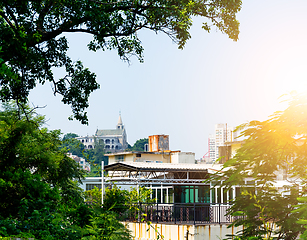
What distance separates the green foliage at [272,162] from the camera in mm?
6680

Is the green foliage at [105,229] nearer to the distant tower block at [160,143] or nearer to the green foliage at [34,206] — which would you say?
the green foliage at [34,206]

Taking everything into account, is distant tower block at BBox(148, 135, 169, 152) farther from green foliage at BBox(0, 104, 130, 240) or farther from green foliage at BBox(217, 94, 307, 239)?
green foliage at BBox(217, 94, 307, 239)

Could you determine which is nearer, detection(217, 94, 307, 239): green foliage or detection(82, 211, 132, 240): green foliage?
detection(217, 94, 307, 239): green foliage

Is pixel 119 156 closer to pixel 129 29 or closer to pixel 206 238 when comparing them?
pixel 206 238

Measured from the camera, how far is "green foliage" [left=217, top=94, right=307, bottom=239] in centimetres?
668

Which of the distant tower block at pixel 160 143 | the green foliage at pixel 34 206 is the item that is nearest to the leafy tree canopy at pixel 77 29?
the green foliage at pixel 34 206

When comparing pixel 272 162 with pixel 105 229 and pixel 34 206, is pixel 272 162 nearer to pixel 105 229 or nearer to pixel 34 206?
pixel 105 229

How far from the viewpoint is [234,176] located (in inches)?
283

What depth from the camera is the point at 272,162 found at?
733 centimetres

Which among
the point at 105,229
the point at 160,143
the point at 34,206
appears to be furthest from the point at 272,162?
the point at 160,143

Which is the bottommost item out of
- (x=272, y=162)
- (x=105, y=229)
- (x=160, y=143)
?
(x=105, y=229)

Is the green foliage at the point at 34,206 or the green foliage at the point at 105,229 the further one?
the green foliage at the point at 105,229

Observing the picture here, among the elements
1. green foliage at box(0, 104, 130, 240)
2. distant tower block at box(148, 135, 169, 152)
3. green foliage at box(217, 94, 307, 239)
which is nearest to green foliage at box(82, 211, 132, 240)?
green foliage at box(0, 104, 130, 240)

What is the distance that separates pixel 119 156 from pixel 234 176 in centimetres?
4166
